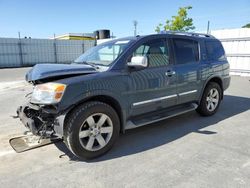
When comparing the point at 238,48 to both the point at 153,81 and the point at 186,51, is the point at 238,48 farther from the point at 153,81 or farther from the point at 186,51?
the point at 153,81

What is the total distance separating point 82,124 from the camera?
3176 millimetres

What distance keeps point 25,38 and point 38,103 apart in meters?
21.4

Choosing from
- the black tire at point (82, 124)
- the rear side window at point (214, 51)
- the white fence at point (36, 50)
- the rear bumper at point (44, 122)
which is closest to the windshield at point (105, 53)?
the black tire at point (82, 124)

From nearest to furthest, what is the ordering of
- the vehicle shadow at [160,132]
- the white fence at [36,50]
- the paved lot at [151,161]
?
1. the paved lot at [151,161]
2. the vehicle shadow at [160,132]
3. the white fence at [36,50]

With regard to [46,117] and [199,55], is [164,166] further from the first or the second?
[199,55]

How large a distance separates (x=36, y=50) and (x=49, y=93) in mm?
21753

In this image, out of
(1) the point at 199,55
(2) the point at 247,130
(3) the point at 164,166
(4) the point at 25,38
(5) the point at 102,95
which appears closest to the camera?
(3) the point at 164,166

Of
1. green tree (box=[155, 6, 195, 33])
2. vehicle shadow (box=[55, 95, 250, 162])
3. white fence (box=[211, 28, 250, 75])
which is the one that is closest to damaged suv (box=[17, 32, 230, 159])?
vehicle shadow (box=[55, 95, 250, 162])

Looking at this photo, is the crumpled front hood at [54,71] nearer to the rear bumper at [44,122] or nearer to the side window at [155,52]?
the rear bumper at [44,122]

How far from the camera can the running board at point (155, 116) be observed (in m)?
3.77

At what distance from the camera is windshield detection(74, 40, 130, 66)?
3787 millimetres

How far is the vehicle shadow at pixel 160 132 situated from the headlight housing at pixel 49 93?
975 millimetres

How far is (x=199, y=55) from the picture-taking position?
4.95 metres

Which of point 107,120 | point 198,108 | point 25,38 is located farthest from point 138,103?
point 25,38
